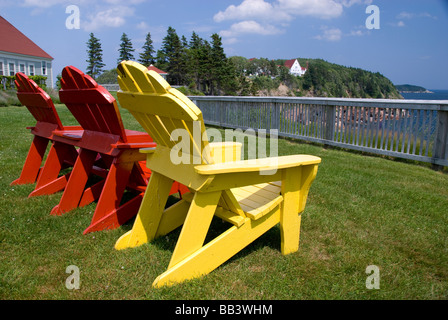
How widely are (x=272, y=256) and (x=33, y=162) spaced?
3.62 metres

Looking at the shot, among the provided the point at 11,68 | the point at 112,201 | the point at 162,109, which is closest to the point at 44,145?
the point at 112,201

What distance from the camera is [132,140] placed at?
9.97ft

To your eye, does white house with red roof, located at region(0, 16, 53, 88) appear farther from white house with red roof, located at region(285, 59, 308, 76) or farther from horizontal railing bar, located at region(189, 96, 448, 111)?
white house with red roof, located at region(285, 59, 308, 76)

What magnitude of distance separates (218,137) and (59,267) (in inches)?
240

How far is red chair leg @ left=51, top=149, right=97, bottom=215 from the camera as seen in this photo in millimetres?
3277

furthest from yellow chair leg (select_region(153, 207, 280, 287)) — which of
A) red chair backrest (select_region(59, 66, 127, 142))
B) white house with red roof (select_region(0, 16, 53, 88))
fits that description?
white house with red roof (select_region(0, 16, 53, 88))

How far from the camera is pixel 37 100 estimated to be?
394cm

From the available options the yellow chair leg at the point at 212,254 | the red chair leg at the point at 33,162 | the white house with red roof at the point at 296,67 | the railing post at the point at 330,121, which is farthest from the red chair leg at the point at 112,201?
the white house with red roof at the point at 296,67

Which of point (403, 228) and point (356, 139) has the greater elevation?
point (356, 139)

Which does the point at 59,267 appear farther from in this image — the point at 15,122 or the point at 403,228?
the point at 15,122

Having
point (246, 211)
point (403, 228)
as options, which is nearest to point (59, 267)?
point (246, 211)

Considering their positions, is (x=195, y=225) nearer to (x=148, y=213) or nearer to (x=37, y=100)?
(x=148, y=213)
